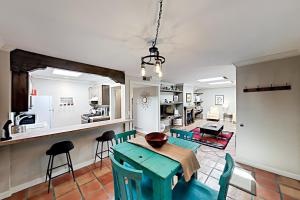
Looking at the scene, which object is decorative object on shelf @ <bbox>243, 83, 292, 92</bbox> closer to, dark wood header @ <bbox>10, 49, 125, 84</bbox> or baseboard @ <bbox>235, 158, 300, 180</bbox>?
baseboard @ <bbox>235, 158, 300, 180</bbox>

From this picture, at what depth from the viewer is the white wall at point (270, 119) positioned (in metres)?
2.28

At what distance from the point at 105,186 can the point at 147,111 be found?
3.61m

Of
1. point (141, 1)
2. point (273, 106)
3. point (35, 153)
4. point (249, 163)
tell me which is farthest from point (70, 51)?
point (249, 163)

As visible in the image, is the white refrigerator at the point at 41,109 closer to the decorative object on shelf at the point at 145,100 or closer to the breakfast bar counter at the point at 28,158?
the breakfast bar counter at the point at 28,158

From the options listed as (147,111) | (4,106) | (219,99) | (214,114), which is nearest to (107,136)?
(4,106)

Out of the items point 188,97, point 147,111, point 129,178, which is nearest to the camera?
point 129,178

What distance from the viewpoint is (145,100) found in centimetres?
558

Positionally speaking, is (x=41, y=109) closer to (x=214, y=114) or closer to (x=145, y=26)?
(x=145, y=26)

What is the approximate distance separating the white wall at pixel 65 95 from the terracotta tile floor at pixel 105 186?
317cm

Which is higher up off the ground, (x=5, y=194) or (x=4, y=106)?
(x=4, y=106)

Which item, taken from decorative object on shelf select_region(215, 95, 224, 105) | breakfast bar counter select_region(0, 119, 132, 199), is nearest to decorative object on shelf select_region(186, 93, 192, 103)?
decorative object on shelf select_region(215, 95, 224, 105)

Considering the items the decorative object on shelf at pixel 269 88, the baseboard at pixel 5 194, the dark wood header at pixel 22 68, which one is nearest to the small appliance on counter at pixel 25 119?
the dark wood header at pixel 22 68

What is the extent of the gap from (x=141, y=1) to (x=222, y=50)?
67.9 inches

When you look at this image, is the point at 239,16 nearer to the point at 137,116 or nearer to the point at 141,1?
the point at 141,1
